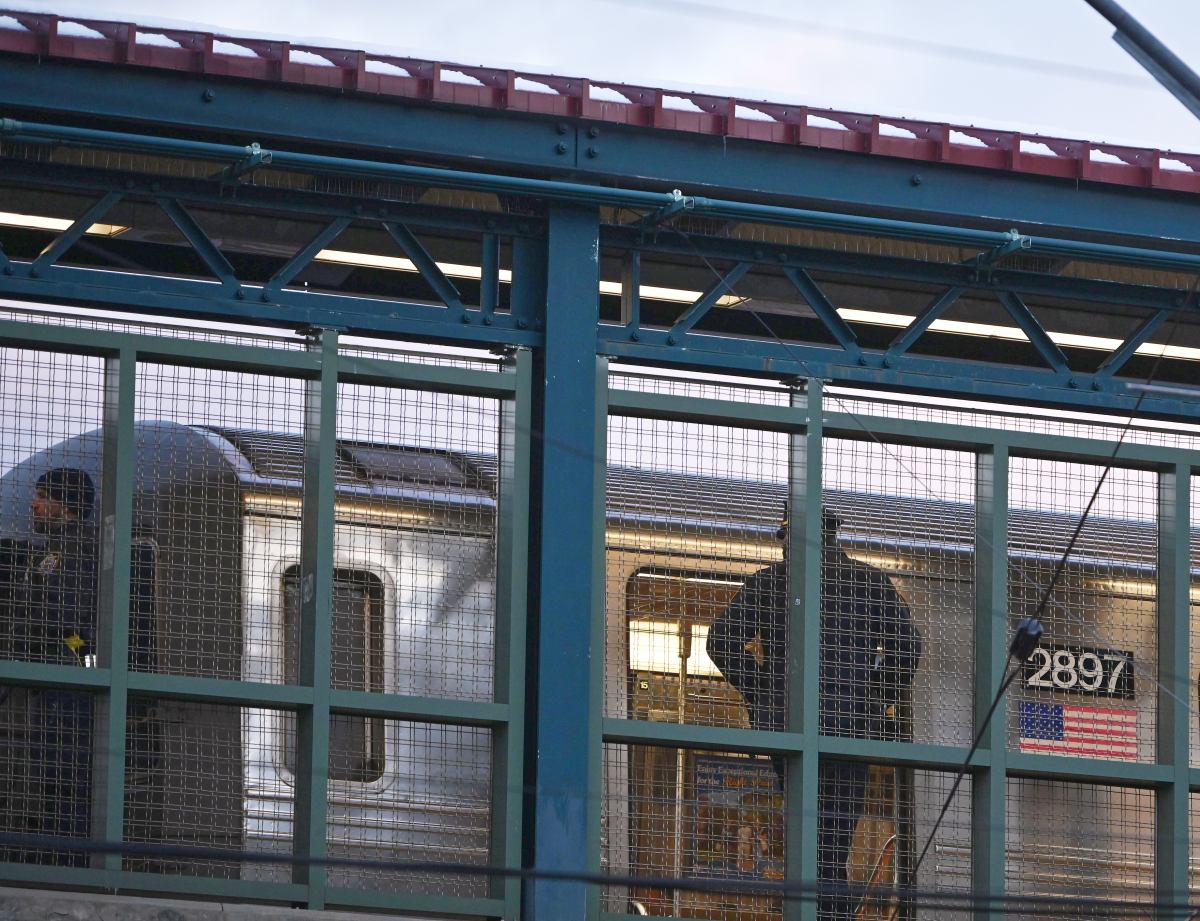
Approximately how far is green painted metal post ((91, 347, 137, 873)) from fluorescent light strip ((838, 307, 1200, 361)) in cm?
398

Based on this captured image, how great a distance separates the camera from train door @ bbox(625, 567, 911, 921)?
29.5ft

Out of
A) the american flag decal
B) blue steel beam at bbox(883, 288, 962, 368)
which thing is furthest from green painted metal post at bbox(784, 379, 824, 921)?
the american flag decal

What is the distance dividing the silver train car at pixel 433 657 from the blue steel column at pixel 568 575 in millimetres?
331

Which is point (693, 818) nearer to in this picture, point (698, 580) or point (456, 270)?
point (698, 580)

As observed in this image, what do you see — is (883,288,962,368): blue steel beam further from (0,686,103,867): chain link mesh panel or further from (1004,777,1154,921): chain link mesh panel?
(0,686,103,867): chain link mesh panel

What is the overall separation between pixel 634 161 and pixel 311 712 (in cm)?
285

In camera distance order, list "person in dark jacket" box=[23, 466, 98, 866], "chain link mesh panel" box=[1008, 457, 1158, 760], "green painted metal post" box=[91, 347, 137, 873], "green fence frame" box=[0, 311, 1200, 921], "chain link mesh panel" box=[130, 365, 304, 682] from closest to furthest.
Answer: "green painted metal post" box=[91, 347, 137, 873] → "green fence frame" box=[0, 311, 1200, 921] → "person in dark jacket" box=[23, 466, 98, 866] → "chain link mesh panel" box=[130, 365, 304, 682] → "chain link mesh panel" box=[1008, 457, 1158, 760]

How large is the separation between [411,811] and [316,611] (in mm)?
1257

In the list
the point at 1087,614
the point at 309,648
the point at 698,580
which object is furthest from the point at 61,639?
the point at 1087,614

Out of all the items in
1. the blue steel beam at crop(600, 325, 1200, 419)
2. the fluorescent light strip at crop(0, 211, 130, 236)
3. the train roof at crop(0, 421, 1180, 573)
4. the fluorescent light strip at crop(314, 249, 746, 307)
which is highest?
the fluorescent light strip at crop(0, 211, 130, 236)

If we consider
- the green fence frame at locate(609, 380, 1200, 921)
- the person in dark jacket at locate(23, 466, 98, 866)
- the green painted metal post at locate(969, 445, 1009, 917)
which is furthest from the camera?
the green painted metal post at locate(969, 445, 1009, 917)

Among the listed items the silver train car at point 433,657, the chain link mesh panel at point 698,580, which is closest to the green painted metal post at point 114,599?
the silver train car at point 433,657

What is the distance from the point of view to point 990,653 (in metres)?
8.90

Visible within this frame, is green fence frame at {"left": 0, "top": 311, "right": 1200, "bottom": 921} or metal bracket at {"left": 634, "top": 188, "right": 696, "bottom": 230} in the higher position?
metal bracket at {"left": 634, "top": 188, "right": 696, "bottom": 230}
